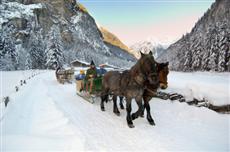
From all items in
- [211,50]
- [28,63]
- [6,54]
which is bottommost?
[28,63]

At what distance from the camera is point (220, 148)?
561 cm

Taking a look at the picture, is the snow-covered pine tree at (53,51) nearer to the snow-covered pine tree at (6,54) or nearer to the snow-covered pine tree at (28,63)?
the snow-covered pine tree at (28,63)

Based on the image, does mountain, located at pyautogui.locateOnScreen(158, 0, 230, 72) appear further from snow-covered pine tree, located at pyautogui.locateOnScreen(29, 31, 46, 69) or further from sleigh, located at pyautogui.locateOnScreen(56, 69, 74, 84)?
snow-covered pine tree, located at pyautogui.locateOnScreen(29, 31, 46, 69)

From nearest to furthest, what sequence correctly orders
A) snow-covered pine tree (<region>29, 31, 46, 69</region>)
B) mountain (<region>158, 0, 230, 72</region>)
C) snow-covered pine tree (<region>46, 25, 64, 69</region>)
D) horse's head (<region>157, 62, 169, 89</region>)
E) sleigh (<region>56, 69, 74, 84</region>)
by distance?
1. horse's head (<region>157, 62, 169, 89</region>)
2. sleigh (<region>56, 69, 74, 84</region>)
3. mountain (<region>158, 0, 230, 72</region>)
4. snow-covered pine tree (<region>46, 25, 64, 69</region>)
5. snow-covered pine tree (<region>29, 31, 46, 69</region>)

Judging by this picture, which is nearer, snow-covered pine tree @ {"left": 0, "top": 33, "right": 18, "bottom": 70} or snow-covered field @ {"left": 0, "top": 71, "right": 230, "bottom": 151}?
snow-covered field @ {"left": 0, "top": 71, "right": 230, "bottom": 151}

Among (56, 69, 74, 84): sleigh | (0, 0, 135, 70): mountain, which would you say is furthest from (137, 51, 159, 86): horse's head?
(0, 0, 135, 70): mountain

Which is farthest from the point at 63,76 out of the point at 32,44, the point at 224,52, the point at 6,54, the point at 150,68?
the point at 32,44

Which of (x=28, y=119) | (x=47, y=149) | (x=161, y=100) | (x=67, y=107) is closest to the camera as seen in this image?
(x=47, y=149)

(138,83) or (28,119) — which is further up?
(138,83)

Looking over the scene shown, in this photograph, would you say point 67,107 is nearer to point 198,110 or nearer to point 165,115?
point 165,115

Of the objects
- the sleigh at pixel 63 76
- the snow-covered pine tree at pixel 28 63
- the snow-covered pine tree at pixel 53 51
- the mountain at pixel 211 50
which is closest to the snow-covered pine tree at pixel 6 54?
the snow-covered pine tree at pixel 28 63

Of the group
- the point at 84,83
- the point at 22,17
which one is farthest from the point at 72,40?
the point at 84,83

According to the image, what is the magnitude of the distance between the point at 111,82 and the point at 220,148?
4.28 metres

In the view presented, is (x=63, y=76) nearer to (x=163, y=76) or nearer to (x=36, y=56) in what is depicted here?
(x=163, y=76)
